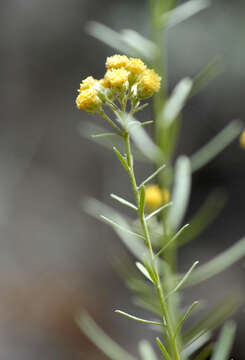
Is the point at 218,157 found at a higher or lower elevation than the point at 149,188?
higher

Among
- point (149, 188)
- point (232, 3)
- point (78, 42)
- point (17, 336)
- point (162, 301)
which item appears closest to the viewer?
point (162, 301)

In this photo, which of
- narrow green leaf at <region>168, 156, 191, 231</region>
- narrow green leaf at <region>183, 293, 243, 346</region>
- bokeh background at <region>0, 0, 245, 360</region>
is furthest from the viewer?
bokeh background at <region>0, 0, 245, 360</region>

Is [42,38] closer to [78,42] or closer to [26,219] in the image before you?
[78,42]

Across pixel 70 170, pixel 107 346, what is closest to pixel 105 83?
pixel 107 346

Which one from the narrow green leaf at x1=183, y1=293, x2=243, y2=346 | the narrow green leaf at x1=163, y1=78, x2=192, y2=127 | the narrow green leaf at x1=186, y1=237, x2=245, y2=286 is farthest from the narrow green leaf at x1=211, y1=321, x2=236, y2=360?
the narrow green leaf at x1=163, y1=78, x2=192, y2=127

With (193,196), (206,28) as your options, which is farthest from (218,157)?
(206,28)

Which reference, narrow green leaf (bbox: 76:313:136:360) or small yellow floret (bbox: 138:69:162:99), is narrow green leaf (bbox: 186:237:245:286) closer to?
narrow green leaf (bbox: 76:313:136:360)

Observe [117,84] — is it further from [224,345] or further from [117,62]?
[224,345]
